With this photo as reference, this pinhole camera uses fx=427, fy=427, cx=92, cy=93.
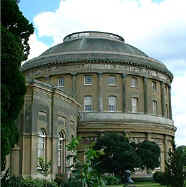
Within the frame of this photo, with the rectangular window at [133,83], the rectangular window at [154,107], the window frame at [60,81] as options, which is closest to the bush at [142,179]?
the rectangular window at [154,107]

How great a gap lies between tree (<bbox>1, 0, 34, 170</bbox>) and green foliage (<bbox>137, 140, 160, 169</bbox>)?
2594 centimetres

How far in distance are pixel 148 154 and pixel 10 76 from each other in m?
27.8

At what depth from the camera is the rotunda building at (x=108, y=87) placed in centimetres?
5056

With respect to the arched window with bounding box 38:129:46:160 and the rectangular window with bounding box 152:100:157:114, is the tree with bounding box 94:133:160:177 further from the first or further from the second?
the rectangular window with bounding box 152:100:157:114

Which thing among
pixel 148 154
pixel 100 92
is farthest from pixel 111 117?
pixel 148 154

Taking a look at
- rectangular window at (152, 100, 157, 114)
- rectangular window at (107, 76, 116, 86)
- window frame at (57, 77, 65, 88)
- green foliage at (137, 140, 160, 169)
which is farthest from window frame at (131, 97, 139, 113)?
green foliage at (137, 140, 160, 169)

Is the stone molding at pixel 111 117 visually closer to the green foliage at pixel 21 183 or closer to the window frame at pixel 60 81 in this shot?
the window frame at pixel 60 81

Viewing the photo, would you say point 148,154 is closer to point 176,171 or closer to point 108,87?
point 108,87

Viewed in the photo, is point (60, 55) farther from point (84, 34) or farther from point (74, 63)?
point (84, 34)

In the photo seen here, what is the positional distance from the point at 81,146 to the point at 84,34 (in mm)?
17385

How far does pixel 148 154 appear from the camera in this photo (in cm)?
4266

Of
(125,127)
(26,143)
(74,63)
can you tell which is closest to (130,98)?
(125,127)

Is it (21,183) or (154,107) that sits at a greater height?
(154,107)

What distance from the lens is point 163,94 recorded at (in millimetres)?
56750
